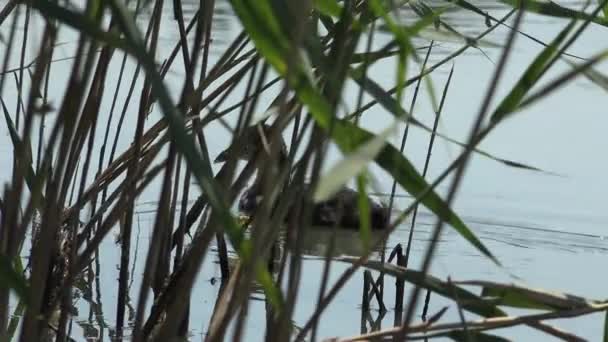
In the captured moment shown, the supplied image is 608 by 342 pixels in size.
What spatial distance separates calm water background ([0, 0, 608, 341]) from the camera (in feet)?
10.0

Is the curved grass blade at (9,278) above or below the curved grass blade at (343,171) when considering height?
below

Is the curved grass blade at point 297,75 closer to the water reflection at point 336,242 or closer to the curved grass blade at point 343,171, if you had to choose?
the curved grass blade at point 343,171

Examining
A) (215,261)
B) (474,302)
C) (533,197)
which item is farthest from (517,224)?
(474,302)

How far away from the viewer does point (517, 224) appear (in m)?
4.03

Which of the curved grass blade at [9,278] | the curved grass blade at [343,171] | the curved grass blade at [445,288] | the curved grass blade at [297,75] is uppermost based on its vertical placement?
the curved grass blade at [297,75]

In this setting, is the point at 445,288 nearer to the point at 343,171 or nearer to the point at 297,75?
the point at 297,75

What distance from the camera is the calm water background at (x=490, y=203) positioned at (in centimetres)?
306

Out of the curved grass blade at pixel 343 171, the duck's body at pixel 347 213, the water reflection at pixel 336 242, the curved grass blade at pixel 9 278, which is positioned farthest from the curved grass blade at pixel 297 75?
the duck's body at pixel 347 213

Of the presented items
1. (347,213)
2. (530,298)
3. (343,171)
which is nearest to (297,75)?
(343,171)

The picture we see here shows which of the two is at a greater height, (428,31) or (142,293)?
(428,31)

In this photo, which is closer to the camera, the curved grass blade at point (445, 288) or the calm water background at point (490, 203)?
the curved grass blade at point (445, 288)

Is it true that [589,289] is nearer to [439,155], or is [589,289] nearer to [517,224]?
[517,224]

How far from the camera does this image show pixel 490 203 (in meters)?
4.21

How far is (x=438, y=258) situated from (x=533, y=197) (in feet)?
2.63
